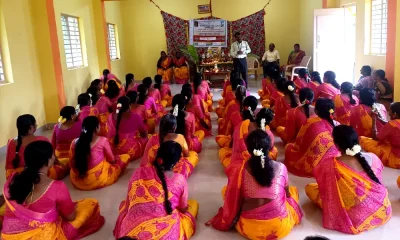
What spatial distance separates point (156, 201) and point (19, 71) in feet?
15.4

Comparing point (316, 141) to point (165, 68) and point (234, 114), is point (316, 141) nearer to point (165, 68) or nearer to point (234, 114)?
point (234, 114)

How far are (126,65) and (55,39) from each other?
686 centimetres

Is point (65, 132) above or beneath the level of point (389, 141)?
above

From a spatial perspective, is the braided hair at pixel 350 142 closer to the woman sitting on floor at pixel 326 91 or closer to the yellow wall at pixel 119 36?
the woman sitting on floor at pixel 326 91

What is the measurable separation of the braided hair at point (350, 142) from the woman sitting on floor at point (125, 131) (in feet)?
9.43

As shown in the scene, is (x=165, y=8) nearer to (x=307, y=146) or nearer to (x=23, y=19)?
(x=23, y=19)

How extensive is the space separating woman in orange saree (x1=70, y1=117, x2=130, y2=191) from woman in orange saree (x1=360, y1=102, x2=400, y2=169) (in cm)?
298

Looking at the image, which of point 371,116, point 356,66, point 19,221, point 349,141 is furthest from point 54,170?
point 356,66

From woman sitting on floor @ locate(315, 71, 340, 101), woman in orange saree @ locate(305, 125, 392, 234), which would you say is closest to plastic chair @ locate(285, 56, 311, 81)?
woman sitting on floor @ locate(315, 71, 340, 101)

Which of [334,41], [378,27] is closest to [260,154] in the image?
[378,27]

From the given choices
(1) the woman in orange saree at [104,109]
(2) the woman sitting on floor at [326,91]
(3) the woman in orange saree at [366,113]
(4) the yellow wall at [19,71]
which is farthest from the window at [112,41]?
(3) the woman in orange saree at [366,113]

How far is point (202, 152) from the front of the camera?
17.7 feet

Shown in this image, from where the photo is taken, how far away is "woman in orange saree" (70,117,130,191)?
397cm

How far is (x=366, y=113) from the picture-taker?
16.0ft
